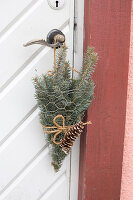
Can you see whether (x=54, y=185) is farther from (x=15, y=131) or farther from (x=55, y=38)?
(x=55, y=38)

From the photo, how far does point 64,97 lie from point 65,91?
0.02 meters

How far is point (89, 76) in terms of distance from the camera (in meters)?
0.73

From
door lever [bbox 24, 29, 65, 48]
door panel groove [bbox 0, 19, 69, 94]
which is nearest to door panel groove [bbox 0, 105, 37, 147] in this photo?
door panel groove [bbox 0, 19, 69, 94]

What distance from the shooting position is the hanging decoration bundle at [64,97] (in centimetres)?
71

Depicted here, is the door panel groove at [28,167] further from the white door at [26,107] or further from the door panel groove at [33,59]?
the door panel groove at [33,59]

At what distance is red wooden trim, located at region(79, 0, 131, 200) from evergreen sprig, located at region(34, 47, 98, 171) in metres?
0.06

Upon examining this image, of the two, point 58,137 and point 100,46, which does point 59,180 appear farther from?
point 100,46

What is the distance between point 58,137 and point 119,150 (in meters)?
0.25

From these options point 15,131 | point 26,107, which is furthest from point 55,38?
point 15,131

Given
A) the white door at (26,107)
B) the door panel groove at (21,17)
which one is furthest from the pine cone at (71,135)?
the door panel groove at (21,17)

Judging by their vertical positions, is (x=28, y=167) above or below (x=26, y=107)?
below

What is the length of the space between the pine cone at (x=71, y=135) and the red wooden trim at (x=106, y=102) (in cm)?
10

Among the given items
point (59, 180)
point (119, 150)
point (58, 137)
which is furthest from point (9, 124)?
point (119, 150)

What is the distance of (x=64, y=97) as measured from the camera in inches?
28.2
